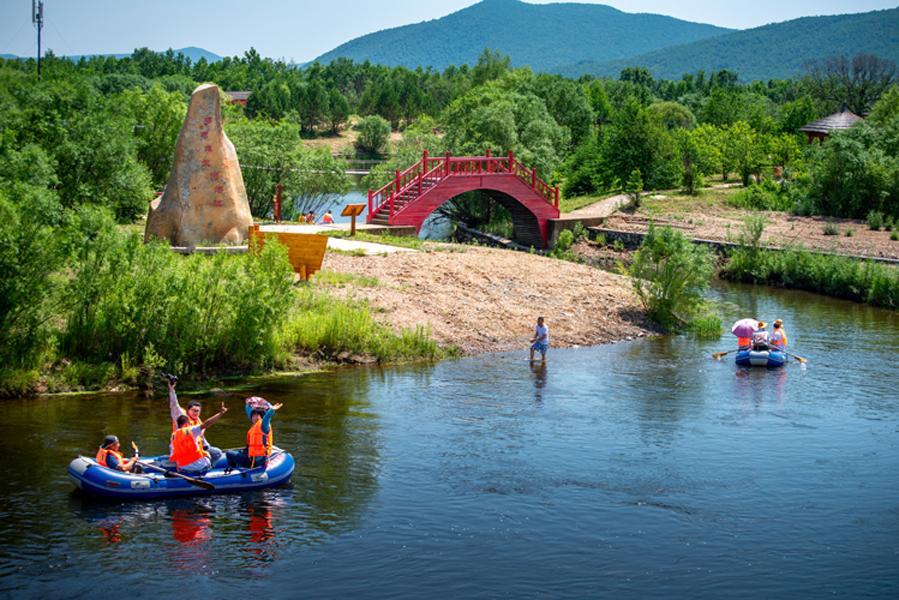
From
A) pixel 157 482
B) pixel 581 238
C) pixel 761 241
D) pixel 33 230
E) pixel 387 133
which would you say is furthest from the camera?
pixel 387 133

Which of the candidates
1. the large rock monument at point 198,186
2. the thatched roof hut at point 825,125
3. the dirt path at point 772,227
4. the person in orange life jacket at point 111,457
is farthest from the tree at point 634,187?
the person in orange life jacket at point 111,457

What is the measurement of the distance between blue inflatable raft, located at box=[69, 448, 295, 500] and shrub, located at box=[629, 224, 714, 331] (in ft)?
64.9

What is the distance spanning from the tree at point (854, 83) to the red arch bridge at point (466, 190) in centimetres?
6739

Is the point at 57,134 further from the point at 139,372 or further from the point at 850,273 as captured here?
the point at 850,273

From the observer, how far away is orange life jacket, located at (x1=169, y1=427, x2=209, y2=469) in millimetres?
20812

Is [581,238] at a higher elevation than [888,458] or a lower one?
higher

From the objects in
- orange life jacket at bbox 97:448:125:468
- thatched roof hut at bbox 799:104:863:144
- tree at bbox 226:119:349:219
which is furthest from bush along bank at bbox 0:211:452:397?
thatched roof hut at bbox 799:104:863:144

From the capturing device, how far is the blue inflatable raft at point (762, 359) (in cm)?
3284

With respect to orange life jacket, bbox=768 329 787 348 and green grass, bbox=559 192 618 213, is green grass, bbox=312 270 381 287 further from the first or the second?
green grass, bbox=559 192 618 213

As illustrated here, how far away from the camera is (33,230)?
27.0 m

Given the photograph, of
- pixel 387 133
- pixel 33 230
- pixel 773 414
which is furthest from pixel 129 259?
pixel 387 133

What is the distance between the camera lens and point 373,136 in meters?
134

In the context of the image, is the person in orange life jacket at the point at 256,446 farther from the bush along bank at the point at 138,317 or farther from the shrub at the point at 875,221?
the shrub at the point at 875,221

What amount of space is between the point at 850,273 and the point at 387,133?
9172cm
